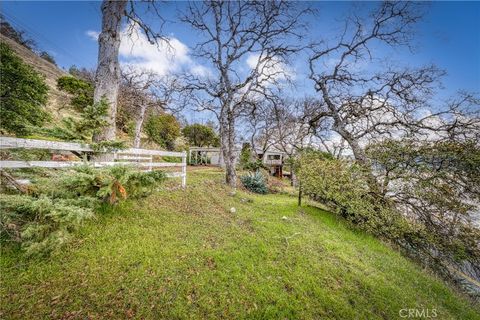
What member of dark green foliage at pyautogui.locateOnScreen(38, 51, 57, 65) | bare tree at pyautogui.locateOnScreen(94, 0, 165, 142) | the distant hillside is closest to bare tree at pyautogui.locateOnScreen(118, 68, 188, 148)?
the distant hillside

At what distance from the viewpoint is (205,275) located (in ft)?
9.74

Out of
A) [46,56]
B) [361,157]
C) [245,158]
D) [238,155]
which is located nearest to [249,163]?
[245,158]

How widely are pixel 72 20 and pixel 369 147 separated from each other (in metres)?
10.7

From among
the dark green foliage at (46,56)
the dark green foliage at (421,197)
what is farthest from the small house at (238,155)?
the dark green foliage at (46,56)

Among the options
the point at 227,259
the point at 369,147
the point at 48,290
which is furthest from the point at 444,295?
the point at 48,290

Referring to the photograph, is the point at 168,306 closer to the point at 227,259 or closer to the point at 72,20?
the point at 227,259

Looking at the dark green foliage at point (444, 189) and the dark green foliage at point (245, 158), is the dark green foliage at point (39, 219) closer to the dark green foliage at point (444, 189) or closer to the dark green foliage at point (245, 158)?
the dark green foliage at point (444, 189)

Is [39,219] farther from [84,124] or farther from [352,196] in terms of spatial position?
[352,196]

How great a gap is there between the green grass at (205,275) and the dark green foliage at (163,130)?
2093 cm

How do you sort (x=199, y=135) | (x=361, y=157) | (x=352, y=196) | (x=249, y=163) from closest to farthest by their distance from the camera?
(x=352, y=196)
(x=361, y=157)
(x=249, y=163)
(x=199, y=135)

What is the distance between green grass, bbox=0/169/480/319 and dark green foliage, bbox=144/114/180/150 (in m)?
20.9

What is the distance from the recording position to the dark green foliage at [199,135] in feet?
93.9

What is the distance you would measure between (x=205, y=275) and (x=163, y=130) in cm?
2539

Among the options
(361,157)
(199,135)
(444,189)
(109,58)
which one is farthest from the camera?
(199,135)
